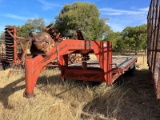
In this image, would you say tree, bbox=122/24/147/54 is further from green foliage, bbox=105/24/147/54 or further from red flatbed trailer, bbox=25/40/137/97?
red flatbed trailer, bbox=25/40/137/97

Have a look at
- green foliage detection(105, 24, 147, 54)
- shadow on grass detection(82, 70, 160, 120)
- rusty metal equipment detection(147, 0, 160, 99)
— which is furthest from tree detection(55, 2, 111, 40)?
rusty metal equipment detection(147, 0, 160, 99)

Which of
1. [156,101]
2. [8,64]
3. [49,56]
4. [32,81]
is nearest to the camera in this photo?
[32,81]

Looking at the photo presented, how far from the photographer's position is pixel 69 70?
277 inches

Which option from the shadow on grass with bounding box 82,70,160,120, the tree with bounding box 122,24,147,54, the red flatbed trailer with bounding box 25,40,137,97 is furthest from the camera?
the tree with bounding box 122,24,147,54

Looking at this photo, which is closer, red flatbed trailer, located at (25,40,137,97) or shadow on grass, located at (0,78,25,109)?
red flatbed trailer, located at (25,40,137,97)

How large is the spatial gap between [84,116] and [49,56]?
1694 mm

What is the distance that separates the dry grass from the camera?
4887 millimetres

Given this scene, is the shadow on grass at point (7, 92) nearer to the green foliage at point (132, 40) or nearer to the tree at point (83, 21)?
the tree at point (83, 21)

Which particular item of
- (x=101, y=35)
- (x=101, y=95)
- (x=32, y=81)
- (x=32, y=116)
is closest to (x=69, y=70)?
(x=101, y=95)

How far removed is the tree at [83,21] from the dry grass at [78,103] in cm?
3092

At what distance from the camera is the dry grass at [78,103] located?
489 centimetres

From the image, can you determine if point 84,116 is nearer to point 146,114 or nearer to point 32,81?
point 146,114

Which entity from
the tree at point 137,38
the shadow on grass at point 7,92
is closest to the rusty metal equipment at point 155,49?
the shadow on grass at point 7,92

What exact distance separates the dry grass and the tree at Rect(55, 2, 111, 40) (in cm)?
3092
